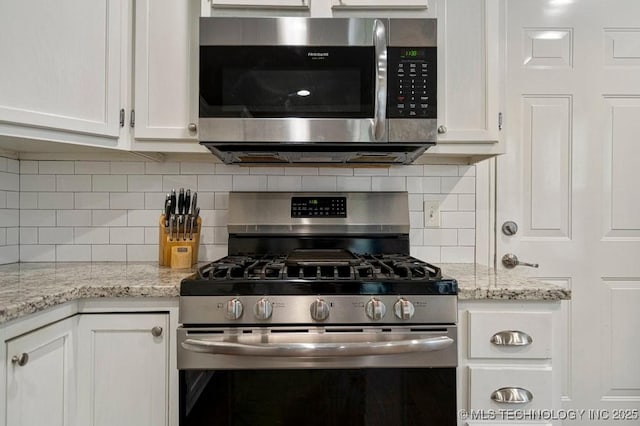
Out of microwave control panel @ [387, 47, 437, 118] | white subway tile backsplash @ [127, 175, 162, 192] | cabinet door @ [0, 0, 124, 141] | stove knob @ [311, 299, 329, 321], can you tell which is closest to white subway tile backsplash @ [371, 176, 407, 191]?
microwave control panel @ [387, 47, 437, 118]

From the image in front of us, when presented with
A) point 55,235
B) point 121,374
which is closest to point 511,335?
point 121,374

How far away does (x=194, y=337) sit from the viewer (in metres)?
1.14

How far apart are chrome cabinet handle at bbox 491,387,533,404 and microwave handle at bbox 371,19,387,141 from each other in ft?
2.97

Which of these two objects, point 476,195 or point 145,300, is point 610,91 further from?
point 145,300

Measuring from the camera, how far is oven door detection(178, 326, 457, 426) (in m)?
1.13

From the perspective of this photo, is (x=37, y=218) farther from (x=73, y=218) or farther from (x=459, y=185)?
(x=459, y=185)

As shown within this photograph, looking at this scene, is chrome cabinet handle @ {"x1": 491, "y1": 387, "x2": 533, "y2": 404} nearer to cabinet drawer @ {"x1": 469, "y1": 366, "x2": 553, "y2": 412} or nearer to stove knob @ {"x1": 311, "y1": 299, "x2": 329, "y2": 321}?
cabinet drawer @ {"x1": 469, "y1": 366, "x2": 553, "y2": 412}

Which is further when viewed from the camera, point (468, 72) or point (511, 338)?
point (468, 72)

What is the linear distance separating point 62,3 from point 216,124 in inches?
25.5

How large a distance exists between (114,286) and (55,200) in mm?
841

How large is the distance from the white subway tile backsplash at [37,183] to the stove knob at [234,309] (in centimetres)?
119

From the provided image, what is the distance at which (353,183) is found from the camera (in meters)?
1.78

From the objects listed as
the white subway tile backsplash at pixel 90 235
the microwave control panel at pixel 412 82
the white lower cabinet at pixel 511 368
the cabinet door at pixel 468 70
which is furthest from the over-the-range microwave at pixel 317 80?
the white subway tile backsplash at pixel 90 235

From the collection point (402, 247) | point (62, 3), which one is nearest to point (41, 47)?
point (62, 3)
